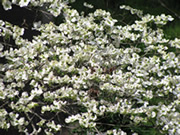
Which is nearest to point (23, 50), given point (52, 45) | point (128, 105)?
point (52, 45)

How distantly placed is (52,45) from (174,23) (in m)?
2.36

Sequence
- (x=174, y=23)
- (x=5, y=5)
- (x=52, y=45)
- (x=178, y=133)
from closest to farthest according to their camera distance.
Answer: (x=5, y=5), (x=178, y=133), (x=52, y=45), (x=174, y=23)

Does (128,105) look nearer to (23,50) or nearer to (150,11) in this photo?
(23,50)

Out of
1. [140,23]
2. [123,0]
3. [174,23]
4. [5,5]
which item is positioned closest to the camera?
[5,5]

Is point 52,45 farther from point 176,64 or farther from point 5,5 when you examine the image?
point 176,64

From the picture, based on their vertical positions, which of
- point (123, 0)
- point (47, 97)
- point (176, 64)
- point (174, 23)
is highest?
point (123, 0)

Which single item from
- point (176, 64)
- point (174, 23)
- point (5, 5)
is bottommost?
point (176, 64)

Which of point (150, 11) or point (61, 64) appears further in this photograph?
point (150, 11)

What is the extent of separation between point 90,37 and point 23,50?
577 mm

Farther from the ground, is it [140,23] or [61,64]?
[140,23]

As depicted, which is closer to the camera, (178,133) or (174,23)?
(178,133)

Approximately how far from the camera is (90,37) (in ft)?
7.18

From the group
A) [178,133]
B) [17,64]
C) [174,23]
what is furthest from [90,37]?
[174,23]

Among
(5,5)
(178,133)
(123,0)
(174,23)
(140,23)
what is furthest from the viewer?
(123,0)
